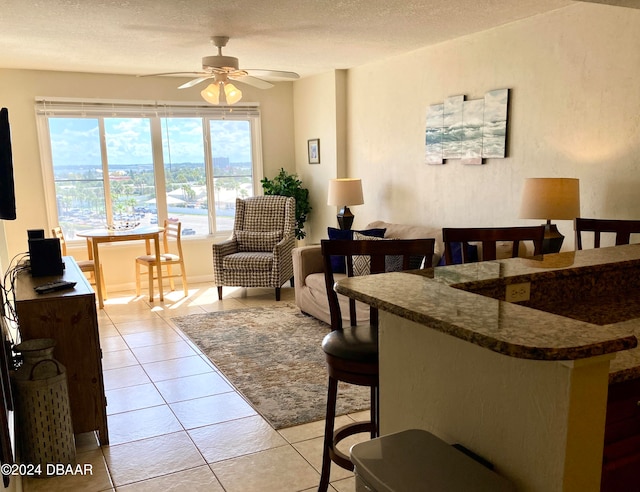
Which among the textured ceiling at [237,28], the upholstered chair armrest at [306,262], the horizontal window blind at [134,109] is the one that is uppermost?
the textured ceiling at [237,28]

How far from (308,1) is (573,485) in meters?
2.99

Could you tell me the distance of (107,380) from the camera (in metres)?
3.57

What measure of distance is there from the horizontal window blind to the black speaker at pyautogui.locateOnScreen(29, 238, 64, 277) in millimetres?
3130

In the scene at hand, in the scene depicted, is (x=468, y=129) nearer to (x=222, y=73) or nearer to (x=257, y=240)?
(x=222, y=73)

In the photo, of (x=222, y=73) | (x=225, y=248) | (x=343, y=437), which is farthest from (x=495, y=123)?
(x=225, y=248)

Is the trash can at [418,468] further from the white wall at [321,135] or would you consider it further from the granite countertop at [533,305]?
the white wall at [321,135]

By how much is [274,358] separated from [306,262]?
113 centimetres

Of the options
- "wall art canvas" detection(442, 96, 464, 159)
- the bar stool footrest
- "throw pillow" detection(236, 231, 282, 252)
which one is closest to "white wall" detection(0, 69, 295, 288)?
"throw pillow" detection(236, 231, 282, 252)

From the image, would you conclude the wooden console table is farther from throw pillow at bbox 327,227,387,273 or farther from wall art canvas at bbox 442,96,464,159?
wall art canvas at bbox 442,96,464,159

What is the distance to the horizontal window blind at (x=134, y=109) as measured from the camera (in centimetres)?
563

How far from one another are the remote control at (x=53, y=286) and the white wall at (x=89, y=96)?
9.50 ft

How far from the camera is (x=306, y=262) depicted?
478 cm

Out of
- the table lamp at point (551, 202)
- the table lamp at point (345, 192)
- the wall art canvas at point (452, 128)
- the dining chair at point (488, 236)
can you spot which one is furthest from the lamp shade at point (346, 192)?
the dining chair at point (488, 236)

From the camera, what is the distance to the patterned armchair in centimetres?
552
